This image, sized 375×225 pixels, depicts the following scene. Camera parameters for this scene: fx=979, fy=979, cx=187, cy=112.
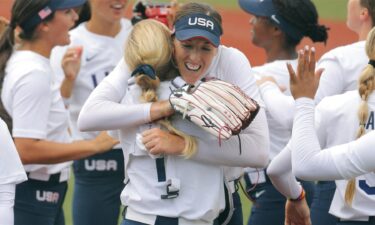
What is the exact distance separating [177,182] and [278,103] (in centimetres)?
109

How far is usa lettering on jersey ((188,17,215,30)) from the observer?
159 inches

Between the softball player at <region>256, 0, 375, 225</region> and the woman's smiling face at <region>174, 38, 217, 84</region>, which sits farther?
the softball player at <region>256, 0, 375, 225</region>

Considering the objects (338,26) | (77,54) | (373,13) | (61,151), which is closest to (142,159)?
(61,151)

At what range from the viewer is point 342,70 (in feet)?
16.1

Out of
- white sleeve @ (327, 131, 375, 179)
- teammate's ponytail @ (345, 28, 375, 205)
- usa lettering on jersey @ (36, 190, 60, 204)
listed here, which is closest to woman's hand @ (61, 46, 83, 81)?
usa lettering on jersey @ (36, 190, 60, 204)

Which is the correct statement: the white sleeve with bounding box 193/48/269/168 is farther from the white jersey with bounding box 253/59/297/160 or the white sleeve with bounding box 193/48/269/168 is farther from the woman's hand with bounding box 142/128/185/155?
the white jersey with bounding box 253/59/297/160

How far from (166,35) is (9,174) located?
2.84 feet

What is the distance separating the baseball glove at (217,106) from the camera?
3752mm

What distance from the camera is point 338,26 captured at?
632 inches

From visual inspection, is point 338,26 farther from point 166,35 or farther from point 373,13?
point 166,35

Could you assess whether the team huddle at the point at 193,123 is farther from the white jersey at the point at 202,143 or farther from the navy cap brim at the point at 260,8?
the navy cap brim at the point at 260,8

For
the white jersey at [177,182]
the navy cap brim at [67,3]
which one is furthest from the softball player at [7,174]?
the navy cap brim at [67,3]

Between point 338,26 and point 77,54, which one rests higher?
point 77,54

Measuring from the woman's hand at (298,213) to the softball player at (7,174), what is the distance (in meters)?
1.30
